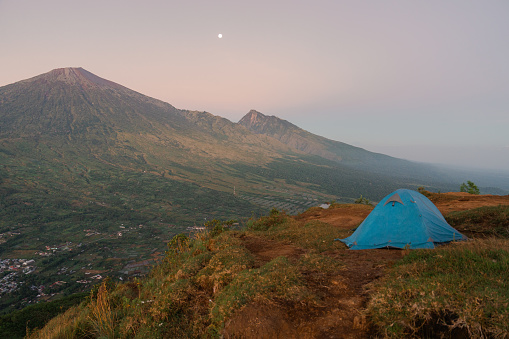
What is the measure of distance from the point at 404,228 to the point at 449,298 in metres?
6.02

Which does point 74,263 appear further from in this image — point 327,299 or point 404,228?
point 404,228

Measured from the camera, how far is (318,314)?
3.98 meters

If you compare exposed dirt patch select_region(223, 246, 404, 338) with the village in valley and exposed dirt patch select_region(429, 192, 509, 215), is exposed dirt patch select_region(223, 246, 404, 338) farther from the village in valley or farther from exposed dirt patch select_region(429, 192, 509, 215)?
the village in valley

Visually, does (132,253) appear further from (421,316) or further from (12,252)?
(421,316)

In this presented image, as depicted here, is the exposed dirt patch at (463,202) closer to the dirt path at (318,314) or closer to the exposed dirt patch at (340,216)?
the exposed dirt patch at (340,216)

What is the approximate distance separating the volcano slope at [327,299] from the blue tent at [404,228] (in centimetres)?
115

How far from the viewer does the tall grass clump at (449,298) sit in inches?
113

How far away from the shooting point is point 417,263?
4.95m

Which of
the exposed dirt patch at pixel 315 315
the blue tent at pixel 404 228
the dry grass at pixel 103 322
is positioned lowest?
the dry grass at pixel 103 322

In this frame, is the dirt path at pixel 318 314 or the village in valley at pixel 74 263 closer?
the dirt path at pixel 318 314

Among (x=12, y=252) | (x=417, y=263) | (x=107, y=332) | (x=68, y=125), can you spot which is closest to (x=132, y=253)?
(x=12, y=252)

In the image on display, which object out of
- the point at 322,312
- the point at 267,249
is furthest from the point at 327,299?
the point at 267,249

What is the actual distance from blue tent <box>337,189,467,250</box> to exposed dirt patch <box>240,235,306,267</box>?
→ 2385 mm

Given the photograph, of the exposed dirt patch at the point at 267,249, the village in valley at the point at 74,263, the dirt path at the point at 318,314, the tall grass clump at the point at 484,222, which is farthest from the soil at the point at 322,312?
the village in valley at the point at 74,263
